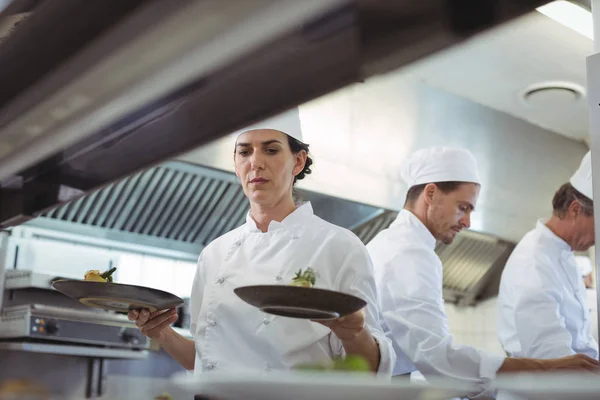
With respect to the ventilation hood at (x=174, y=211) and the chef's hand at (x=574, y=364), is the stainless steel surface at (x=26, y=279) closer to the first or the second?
the ventilation hood at (x=174, y=211)

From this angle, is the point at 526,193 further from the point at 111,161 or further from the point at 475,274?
the point at 111,161

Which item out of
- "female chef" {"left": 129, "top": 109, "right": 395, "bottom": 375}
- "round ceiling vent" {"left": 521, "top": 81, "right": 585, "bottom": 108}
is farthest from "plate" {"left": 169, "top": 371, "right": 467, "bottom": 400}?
"round ceiling vent" {"left": 521, "top": 81, "right": 585, "bottom": 108}

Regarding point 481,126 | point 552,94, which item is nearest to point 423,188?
point 481,126

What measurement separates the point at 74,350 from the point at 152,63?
2870mm

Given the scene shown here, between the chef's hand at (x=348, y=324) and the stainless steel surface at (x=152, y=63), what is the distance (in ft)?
2.05

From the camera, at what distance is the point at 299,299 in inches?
50.3

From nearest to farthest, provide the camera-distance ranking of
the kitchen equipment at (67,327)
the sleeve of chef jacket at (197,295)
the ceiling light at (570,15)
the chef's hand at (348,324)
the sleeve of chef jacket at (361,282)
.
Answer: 1. the chef's hand at (348,324)
2. the sleeve of chef jacket at (361,282)
3. the sleeve of chef jacket at (197,295)
4. the kitchen equipment at (67,327)
5. the ceiling light at (570,15)

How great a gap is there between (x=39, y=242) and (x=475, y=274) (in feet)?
10.6

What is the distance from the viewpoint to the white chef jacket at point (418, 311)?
252cm

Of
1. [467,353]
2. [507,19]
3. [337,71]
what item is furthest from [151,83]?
[467,353]

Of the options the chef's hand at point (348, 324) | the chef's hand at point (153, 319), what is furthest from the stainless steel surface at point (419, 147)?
the chef's hand at point (348, 324)

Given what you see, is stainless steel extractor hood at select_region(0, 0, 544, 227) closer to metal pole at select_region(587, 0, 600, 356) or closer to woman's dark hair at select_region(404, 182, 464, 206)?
metal pole at select_region(587, 0, 600, 356)

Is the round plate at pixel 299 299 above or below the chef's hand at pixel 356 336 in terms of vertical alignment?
above

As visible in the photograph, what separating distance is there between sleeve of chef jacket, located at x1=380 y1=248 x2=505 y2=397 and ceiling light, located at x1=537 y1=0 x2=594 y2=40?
186 cm
